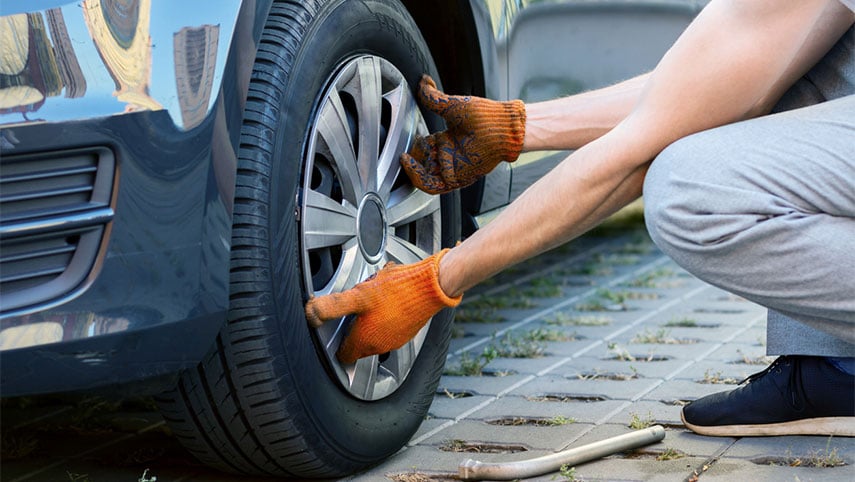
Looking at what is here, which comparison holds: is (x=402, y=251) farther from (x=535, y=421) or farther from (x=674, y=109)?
(x=674, y=109)

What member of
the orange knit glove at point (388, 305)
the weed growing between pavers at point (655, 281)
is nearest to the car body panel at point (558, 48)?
the orange knit glove at point (388, 305)

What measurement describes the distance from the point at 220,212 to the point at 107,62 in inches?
10.3

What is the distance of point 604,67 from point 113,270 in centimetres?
167

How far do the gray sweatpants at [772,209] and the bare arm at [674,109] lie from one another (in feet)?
0.19

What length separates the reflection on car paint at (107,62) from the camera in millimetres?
1404

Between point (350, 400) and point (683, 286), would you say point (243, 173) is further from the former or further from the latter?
point (683, 286)

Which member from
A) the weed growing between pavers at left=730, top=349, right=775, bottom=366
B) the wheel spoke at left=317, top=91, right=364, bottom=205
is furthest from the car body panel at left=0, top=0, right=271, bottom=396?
the weed growing between pavers at left=730, top=349, right=775, bottom=366

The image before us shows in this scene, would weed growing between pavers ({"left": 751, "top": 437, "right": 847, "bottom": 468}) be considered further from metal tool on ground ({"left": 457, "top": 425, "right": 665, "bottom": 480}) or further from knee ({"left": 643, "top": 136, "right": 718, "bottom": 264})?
knee ({"left": 643, "top": 136, "right": 718, "bottom": 264})

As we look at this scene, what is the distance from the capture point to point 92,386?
1.49m

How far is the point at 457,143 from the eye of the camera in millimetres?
2127

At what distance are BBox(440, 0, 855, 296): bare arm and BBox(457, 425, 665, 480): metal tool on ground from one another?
1.05 ft

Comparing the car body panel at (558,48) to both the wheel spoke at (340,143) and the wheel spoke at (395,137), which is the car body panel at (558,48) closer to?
the wheel spoke at (395,137)

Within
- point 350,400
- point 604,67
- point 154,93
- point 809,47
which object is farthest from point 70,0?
point 604,67

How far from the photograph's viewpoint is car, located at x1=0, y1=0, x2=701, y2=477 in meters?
1.43
